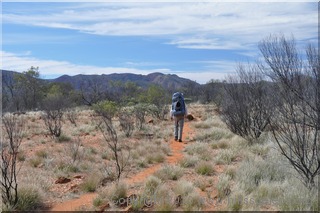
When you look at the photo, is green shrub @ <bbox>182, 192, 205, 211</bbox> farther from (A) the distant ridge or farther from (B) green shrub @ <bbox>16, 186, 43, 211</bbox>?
(A) the distant ridge

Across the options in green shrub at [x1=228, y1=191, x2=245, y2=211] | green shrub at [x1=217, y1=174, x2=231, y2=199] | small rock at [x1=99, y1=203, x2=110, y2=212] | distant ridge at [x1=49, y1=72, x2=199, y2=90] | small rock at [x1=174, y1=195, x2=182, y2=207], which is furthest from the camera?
distant ridge at [x1=49, y1=72, x2=199, y2=90]

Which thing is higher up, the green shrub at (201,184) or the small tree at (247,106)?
the small tree at (247,106)

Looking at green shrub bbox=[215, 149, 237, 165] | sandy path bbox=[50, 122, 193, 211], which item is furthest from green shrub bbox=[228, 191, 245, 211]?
green shrub bbox=[215, 149, 237, 165]

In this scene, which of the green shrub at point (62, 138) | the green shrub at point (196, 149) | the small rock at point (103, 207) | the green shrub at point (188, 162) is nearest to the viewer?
the small rock at point (103, 207)

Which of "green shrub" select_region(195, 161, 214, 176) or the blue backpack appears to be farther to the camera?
the blue backpack

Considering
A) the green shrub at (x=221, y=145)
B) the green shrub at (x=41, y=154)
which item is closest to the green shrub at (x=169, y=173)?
the green shrub at (x=221, y=145)

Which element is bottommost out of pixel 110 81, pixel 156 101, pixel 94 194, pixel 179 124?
pixel 94 194

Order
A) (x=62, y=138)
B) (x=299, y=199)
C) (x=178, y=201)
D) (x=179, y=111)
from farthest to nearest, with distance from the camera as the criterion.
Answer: (x=62, y=138)
(x=179, y=111)
(x=178, y=201)
(x=299, y=199)

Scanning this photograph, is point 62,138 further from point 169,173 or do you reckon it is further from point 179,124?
point 169,173

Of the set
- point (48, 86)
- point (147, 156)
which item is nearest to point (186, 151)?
point (147, 156)

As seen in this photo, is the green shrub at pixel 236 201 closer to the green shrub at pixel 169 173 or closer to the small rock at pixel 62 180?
the green shrub at pixel 169 173

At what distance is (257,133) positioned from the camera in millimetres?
12523

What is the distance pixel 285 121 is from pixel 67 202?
4516 millimetres

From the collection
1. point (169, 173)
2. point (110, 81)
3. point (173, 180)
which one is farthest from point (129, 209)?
point (110, 81)
